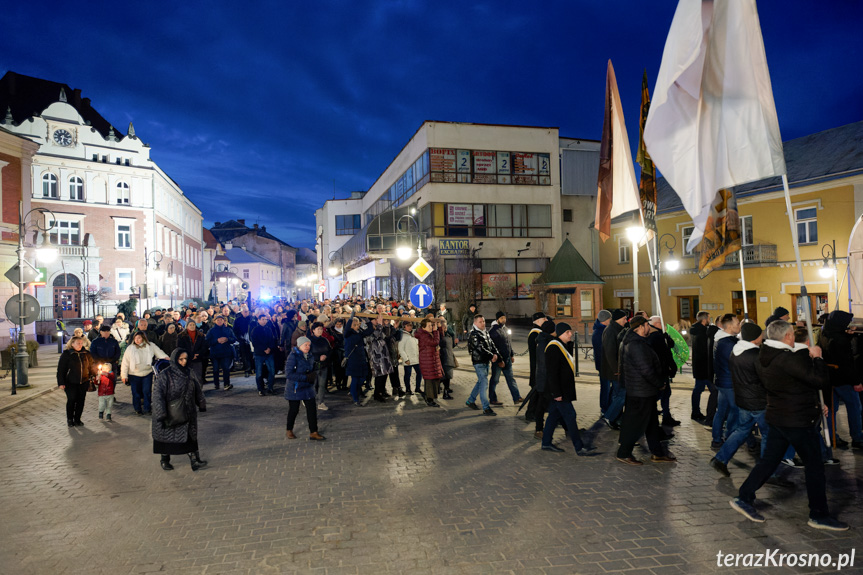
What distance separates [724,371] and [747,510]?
2602 millimetres

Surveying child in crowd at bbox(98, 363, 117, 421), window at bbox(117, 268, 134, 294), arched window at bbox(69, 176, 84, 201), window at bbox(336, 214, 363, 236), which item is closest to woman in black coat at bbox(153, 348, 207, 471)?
child in crowd at bbox(98, 363, 117, 421)

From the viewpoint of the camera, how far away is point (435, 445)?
7.80 m

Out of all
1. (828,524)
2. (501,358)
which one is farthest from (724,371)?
(501,358)

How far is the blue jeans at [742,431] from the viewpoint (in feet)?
19.4

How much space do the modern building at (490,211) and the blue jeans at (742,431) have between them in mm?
26111

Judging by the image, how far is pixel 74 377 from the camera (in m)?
9.65

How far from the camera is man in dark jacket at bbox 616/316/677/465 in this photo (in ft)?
21.8

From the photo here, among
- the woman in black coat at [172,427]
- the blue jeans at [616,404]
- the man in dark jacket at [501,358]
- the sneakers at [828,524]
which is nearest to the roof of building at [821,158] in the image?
the man in dark jacket at [501,358]

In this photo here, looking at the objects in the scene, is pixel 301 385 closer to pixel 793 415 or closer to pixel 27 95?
pixel 793 415

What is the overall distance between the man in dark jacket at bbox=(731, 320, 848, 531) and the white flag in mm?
2203

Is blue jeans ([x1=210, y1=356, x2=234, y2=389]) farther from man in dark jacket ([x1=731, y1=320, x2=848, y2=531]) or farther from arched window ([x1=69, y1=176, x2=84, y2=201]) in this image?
arched window ([x1=69, y1=176, x2=84, y2=201])

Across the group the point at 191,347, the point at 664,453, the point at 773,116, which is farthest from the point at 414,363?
the point at 773,116

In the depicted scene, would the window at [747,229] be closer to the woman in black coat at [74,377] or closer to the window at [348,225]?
the woman in black coat at [74,377]

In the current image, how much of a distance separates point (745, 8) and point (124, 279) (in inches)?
1763
